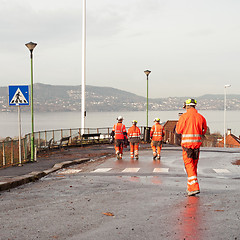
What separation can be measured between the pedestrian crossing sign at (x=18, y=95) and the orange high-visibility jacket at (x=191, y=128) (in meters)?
9.26

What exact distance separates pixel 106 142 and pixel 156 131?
1760 cm

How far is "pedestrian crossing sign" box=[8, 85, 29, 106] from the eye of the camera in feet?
59.7

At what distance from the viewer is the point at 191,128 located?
10.3 m

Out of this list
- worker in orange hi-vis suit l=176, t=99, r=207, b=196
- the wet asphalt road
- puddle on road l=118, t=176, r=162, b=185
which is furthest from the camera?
puddle on road l=118, t=176, r=162, b=185

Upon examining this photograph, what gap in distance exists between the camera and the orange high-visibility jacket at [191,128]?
33.8 ft

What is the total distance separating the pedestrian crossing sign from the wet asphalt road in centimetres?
514

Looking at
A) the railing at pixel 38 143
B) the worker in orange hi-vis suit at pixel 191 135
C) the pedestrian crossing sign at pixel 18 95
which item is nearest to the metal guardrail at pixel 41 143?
the railing at pixel 38 143

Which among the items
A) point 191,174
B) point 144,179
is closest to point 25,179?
point 144,179

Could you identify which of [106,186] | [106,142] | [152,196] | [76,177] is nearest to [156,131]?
[76,177]

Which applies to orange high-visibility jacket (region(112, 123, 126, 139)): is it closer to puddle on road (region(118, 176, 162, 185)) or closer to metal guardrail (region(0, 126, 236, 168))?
metal guardrail (region(0, 126, 236, 168))

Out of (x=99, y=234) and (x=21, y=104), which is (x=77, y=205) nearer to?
(x=99, y=234)

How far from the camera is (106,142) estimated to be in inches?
1507

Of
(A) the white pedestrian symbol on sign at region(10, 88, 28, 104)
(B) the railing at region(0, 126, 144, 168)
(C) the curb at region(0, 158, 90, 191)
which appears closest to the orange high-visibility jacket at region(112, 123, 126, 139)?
(B) the railing at region(0, 126, 144, 168)

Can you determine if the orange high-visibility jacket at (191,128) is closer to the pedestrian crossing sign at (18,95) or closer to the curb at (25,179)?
the curb at (25,179)
